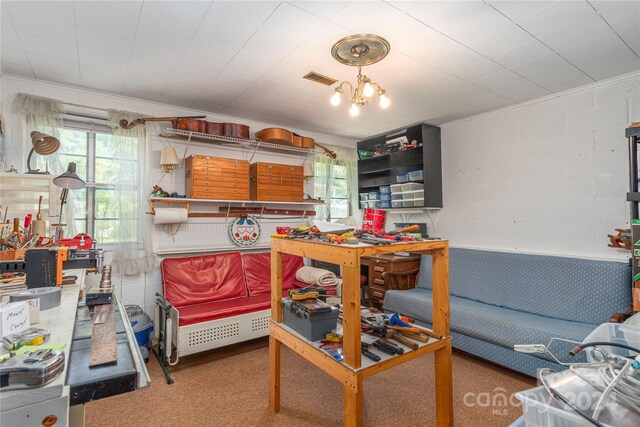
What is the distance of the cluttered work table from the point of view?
2.35 feet

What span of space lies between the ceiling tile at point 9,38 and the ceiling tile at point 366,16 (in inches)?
80.8

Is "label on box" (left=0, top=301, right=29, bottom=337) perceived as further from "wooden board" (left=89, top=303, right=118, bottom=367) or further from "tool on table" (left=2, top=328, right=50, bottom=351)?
"wooden board" (left=89, top=303, right=118, bottom=367)

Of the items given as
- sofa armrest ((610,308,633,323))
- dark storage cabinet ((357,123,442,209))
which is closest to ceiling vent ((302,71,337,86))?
dark storage cabinet ((357,123,442,209))

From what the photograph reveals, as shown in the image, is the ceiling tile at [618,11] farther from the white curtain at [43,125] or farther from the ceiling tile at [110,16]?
the white curtain at [43,125]

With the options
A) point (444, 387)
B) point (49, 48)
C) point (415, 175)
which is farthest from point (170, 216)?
point (415, 175)

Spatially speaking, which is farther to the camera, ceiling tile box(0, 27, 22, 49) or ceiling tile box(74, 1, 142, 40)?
ceiling tile box(0, 27, 22, 49)

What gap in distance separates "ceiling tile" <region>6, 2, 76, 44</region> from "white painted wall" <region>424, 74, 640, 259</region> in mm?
3771

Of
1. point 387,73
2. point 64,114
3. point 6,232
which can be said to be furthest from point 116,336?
point 64,114

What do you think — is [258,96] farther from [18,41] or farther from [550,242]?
[550,242]

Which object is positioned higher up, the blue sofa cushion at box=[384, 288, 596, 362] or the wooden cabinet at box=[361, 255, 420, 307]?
the wooden cabinet at box=[361, 255, 420, 307]

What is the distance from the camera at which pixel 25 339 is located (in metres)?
0.94

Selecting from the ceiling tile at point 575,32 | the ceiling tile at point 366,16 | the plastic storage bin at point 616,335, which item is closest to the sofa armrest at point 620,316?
the plastic storage bin at point 616,335

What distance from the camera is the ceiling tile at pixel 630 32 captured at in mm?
1965

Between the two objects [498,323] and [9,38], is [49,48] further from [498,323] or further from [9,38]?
[498,323]
